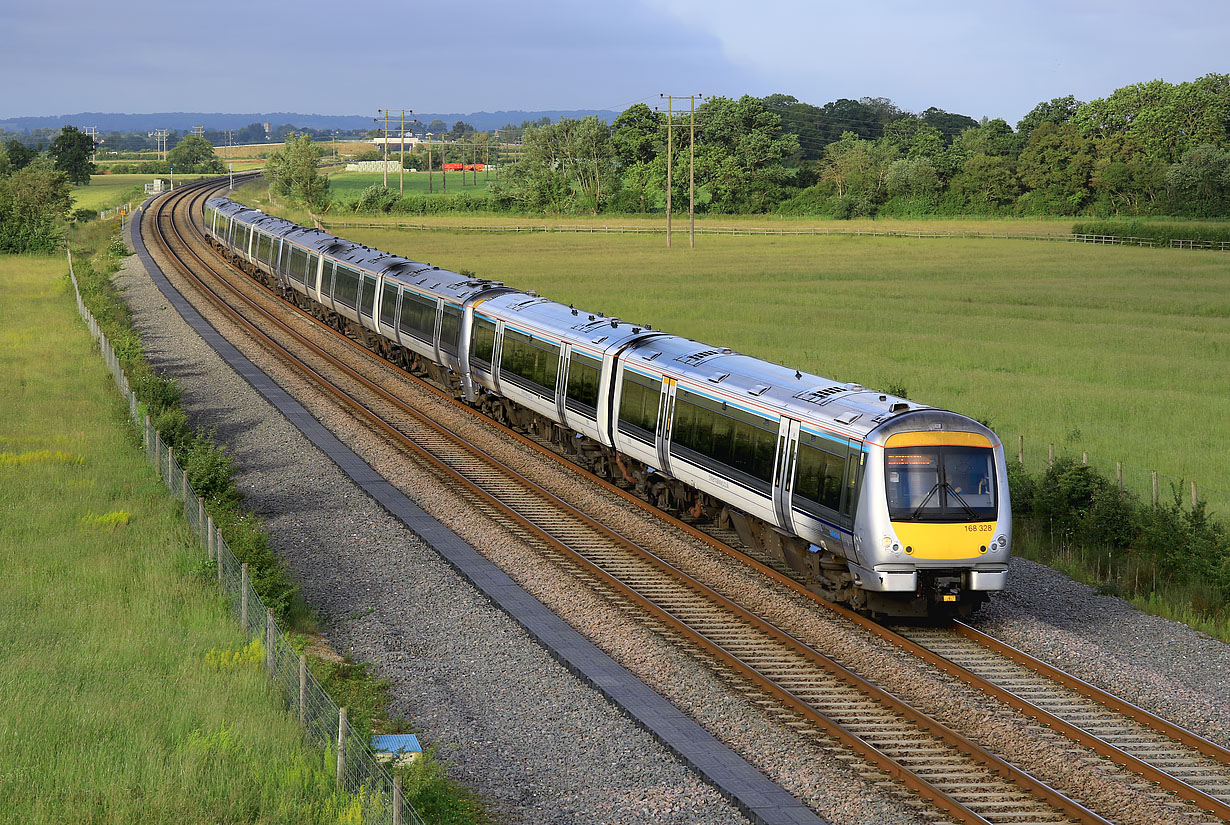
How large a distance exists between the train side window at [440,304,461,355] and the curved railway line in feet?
23.0

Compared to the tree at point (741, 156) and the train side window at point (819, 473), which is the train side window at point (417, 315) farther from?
the tree at point (741, 156)

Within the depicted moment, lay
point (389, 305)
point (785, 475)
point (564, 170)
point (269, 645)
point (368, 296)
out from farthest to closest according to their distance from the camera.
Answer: point (564, 170) → point (368, 296) → point (389, 305) → point (785, 475) → point (269, 645)

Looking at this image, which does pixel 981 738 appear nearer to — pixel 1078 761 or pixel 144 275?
pixel 1078 761

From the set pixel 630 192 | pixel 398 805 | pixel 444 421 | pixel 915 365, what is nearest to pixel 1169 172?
pixel 630 192

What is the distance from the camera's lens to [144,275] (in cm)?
6209

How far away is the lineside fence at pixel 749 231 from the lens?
317ft

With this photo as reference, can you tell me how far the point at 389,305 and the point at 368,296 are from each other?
7.96ft

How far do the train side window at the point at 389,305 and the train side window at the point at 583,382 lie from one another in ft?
42.9

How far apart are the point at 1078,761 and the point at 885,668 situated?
302 centimetres

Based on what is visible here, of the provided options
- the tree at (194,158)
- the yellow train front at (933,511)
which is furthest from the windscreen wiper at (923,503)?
the tree at (194,158)

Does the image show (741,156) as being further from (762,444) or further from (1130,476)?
(762,444)

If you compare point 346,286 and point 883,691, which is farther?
point 346,286

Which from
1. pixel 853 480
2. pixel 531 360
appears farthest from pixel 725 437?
pixel 531 360

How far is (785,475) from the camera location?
58.7 ft
